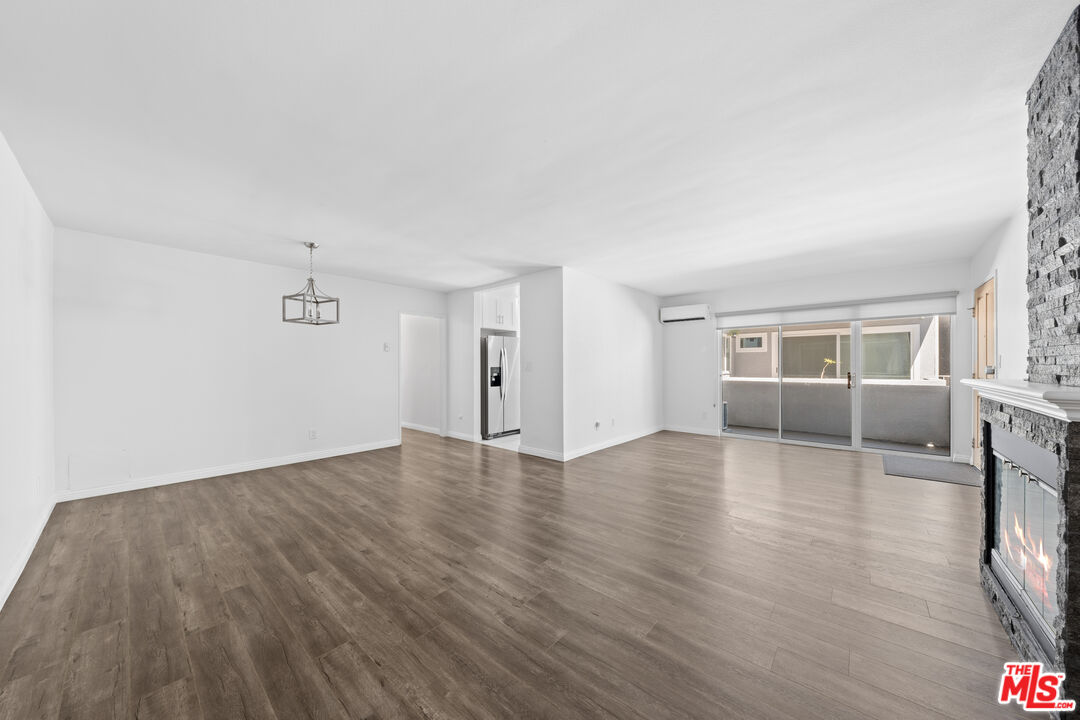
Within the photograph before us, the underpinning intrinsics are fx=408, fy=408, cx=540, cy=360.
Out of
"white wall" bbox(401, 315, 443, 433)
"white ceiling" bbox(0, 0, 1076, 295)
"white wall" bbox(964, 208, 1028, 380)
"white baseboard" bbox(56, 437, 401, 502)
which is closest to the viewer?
"white ceiling" bbox(0, 0, 1076, 295)

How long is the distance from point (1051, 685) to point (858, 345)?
17.6 feet

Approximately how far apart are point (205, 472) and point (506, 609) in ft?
14.3

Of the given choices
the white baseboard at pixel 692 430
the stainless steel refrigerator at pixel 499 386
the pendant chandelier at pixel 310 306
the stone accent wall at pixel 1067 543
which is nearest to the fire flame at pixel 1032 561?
the stone accent wall at pixel 1067 543

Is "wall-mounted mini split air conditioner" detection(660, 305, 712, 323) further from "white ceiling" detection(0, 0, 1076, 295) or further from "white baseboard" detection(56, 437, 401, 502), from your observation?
"white baseboard" detection(56, 437, 401, 502)

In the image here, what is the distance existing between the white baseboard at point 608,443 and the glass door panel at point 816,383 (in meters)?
2.13

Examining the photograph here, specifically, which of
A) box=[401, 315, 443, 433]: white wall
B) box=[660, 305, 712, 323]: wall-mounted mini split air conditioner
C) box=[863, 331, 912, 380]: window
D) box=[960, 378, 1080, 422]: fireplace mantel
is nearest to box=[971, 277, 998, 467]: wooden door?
box=[863, 331, 912, 380]: window

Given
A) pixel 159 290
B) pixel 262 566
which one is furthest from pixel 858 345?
pixel 159 290

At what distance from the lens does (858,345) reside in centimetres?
585

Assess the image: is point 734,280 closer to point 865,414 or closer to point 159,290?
point 865,414

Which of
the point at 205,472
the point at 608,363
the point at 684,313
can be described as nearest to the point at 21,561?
the point at 205,472

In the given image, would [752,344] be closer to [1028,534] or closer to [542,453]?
[542,453]

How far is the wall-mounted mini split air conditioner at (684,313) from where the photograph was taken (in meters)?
7.06

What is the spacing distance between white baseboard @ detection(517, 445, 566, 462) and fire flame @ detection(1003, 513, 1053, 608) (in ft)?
12.8

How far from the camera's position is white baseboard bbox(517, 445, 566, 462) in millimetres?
5371
